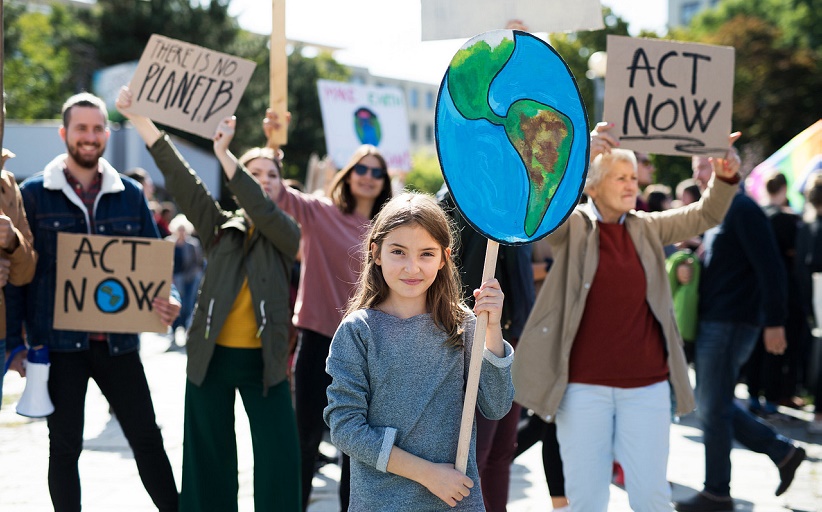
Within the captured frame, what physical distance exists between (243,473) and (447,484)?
12.6 ft

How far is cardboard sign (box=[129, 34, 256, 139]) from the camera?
16.0 ft

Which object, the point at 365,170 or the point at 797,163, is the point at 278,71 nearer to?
the point at 365,170

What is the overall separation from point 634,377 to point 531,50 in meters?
1.71

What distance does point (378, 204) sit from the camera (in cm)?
530

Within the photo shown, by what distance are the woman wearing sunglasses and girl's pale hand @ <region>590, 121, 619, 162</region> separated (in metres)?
1.31

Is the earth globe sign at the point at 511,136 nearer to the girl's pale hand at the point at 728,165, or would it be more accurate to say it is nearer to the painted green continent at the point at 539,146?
the painted green continent at the point at 539,146

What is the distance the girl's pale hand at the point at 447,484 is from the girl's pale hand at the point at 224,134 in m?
2.20

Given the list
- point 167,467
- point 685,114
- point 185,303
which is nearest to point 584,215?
point 685,114

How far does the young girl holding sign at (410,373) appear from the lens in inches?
111

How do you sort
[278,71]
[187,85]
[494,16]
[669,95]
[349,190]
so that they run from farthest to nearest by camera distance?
[349,190] → [278,71] → [187,85] → [669,95] → [494,16]

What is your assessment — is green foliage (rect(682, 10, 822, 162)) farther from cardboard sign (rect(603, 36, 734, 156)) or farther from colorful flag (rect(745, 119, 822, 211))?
cardboard sign (rect(603, 36, 734, 156))

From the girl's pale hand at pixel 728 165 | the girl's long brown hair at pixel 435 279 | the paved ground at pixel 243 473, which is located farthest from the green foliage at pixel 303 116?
the girl's long brown hair at pixel 435 279

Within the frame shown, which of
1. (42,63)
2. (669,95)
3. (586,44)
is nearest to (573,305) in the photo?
(669,95)

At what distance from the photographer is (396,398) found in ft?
9.42
